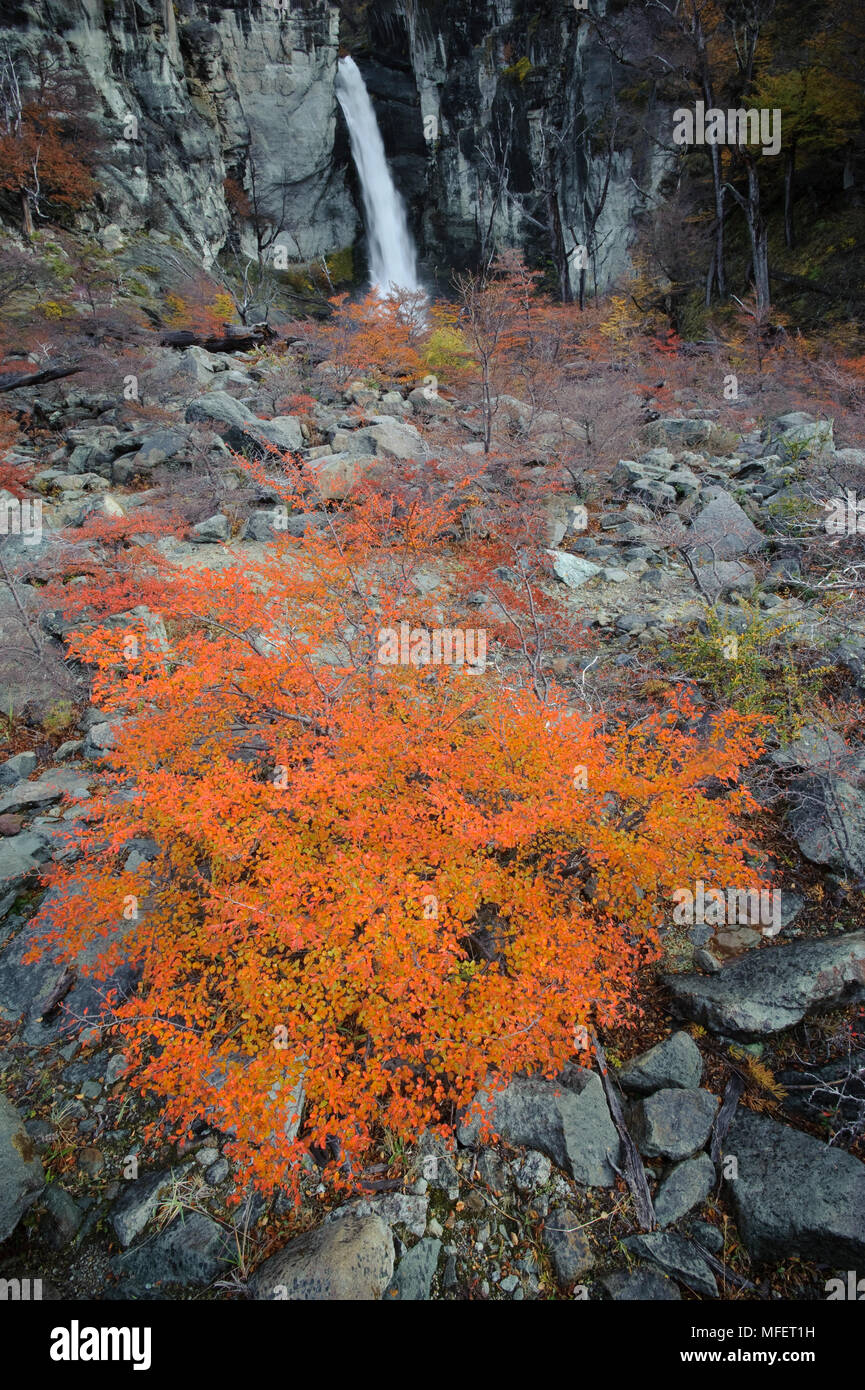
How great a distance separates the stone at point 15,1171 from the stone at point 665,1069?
457cm

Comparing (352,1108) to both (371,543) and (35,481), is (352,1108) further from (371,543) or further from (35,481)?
(35,481)

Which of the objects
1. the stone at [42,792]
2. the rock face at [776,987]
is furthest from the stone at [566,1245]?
the stone at [42,792]

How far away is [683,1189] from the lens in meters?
4.14

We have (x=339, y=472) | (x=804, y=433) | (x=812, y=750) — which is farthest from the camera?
(x=804, y=433)

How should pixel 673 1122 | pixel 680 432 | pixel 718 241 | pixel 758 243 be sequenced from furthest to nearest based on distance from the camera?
1. pixel 718 241
2. pixel 758 243
3. pixel 680 432
4. pixel 673 1122

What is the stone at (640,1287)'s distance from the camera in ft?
12.5

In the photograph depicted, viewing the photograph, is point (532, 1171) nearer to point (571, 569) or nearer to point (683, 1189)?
point (683, 1189)

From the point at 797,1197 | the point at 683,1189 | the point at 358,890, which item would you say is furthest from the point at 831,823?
the point at 358,890

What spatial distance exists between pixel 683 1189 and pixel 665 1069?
77 centimetres

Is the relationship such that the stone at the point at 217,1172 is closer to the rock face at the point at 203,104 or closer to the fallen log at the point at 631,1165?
the fallen log at the point at 631,1165

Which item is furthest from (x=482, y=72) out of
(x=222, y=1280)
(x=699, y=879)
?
(x=222, y=1280)

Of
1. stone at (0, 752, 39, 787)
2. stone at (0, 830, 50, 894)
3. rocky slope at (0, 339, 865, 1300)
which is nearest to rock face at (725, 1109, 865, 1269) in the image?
rocky slope at (0, 339, 865, 1300)

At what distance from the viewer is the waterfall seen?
4134 cm
